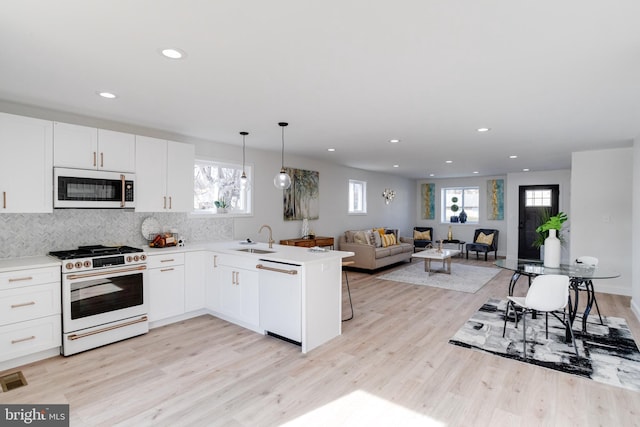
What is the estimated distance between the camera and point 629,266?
217 inches

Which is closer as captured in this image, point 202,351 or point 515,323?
point 202,351

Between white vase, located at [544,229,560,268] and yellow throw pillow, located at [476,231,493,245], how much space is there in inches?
234

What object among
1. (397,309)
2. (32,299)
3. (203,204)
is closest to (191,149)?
(203,204)

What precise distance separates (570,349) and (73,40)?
16.5 feet

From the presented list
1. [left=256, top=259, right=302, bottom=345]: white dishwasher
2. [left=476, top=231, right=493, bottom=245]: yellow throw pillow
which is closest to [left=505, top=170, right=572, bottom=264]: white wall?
[left=476, top=231, right=493, bottom=245]: yellow throw pillow

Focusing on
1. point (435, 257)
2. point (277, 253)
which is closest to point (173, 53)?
point (277, 253)

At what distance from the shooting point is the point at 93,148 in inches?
143

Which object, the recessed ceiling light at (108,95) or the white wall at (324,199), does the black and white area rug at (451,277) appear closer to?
the white wall at (324,199)

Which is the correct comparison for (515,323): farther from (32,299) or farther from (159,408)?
(32,299)

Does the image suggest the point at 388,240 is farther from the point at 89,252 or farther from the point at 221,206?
the point at 89,252

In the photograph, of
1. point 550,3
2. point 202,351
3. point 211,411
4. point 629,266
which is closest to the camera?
point 550,3

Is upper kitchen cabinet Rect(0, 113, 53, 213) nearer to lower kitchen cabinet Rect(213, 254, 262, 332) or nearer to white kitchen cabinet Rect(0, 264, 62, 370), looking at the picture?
white kitchen cabinet Rect(0, 264, 62, 370)

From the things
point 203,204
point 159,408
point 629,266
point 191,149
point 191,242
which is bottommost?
point 159,408

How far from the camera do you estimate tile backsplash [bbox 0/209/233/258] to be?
11.2 ft
